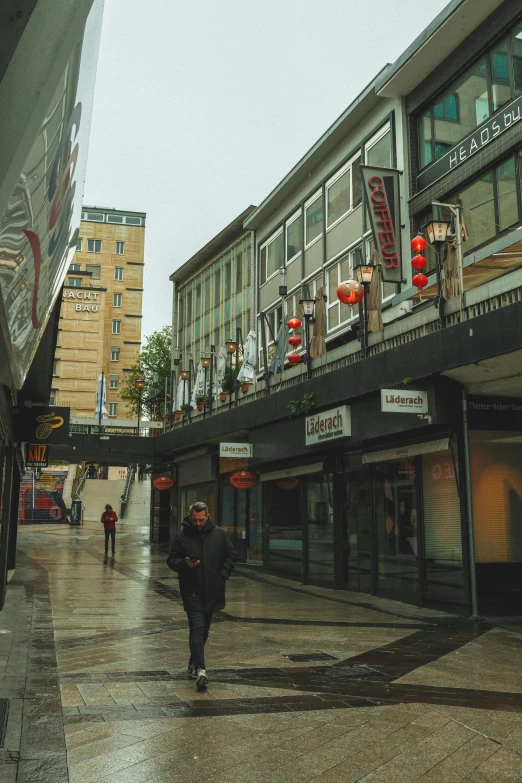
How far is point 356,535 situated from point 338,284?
417 inches

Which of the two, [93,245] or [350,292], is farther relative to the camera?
[93,245]

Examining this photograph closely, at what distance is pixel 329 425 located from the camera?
16.2 m

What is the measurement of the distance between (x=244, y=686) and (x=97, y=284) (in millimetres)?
76509

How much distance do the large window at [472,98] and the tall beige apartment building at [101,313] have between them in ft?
173

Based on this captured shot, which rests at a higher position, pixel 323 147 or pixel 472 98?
pixel 323 147

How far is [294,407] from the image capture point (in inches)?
707

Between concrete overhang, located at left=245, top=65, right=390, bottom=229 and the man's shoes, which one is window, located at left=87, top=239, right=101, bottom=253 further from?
→ the man's shoes

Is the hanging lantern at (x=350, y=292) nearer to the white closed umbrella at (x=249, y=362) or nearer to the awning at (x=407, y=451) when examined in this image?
the awning at (x=407, y=451)

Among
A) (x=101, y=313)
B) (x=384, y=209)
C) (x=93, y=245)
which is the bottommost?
(x=384, y=209)

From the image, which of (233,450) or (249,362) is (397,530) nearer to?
(233,450)

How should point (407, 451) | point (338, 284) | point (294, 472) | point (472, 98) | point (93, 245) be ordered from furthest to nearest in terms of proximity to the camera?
point (93, 245)
point (338, 284)
point (294, 472)
point (472, 98)
point (407, 451)

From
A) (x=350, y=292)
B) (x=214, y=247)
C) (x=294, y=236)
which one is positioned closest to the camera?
(x=350, y=292)

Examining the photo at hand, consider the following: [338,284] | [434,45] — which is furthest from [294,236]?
[434,45]

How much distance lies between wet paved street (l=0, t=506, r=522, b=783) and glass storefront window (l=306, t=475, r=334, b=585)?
3955 millimetres
